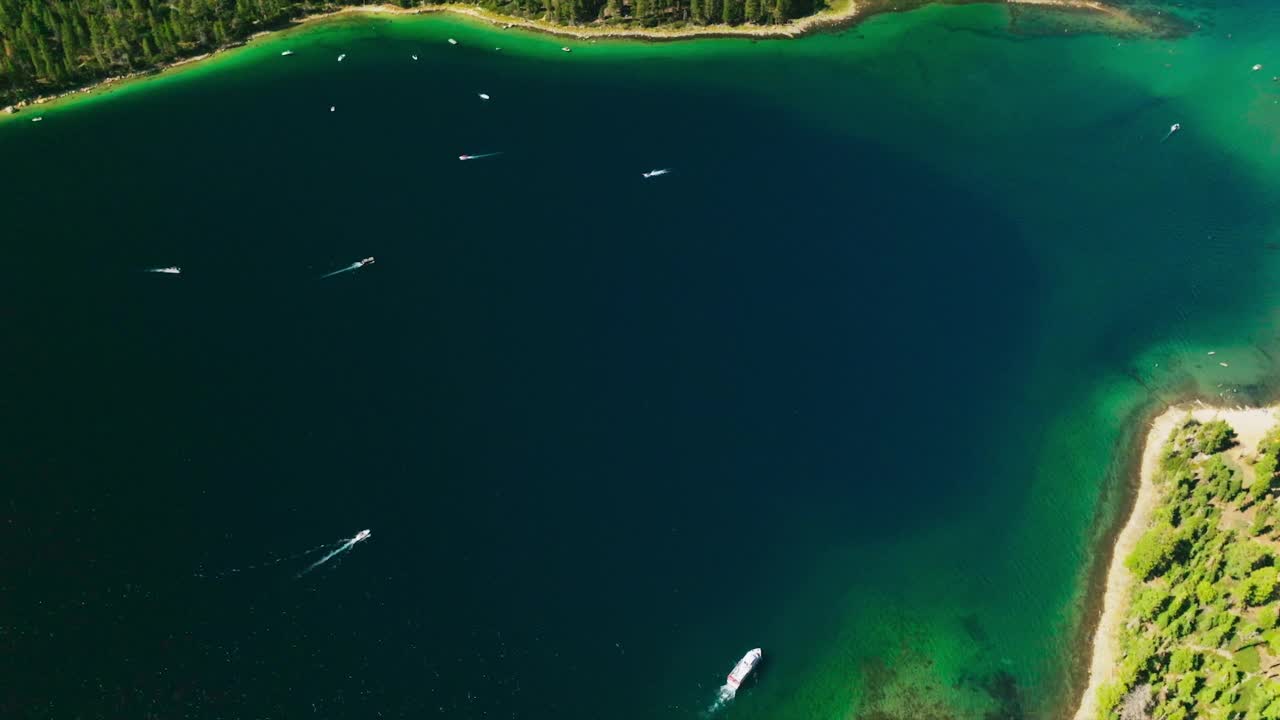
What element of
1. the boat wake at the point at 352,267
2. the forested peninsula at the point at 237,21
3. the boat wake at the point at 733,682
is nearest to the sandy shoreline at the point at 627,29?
the forested peninsula at the point at 237,21

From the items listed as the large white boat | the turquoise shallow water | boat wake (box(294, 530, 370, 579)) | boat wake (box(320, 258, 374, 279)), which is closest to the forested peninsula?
the turquoise shallow water

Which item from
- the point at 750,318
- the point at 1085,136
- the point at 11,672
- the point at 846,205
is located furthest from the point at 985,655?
the point at 1085,136

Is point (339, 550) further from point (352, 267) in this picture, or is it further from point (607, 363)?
point (352, 267)

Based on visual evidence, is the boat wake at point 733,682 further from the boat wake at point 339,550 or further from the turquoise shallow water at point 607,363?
the boat wake at point 339,550

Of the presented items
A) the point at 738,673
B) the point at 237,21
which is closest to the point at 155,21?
the point at 237,21

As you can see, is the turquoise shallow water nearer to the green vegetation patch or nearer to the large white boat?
the large white boat

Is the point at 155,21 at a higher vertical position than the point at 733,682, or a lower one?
higher
